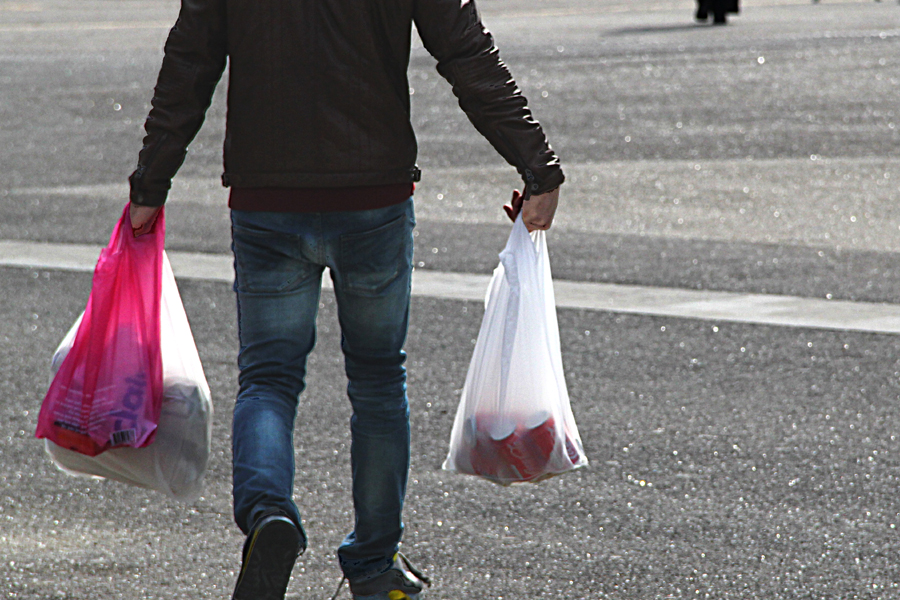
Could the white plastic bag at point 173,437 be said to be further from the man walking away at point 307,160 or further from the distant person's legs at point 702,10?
the distant person's legs at point 702,10

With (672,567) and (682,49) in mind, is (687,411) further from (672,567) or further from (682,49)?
(682,49)

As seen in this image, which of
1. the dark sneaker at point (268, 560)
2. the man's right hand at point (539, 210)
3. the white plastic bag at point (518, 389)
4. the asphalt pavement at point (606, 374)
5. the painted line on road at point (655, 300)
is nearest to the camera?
the dark sneaker at point (268, 560)

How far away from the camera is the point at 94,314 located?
3631 millimetres

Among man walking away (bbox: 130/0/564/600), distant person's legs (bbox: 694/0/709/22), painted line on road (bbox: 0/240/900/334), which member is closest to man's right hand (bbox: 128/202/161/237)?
man walking away (bbox: 130/0/564/600)

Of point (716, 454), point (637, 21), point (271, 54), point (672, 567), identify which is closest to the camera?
point (271, 54)

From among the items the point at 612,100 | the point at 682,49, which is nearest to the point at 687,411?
the point at 612,100

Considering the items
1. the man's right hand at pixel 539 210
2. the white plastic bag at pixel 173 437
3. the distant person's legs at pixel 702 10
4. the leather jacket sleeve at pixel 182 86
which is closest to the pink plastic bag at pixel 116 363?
the white plastic bag at pixel 173 437

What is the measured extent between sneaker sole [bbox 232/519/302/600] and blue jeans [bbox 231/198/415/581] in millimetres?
94

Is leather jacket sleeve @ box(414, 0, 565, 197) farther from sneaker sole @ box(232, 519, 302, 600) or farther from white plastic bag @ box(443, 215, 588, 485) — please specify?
sneaker sole @ box(232, 519, 302, 600)

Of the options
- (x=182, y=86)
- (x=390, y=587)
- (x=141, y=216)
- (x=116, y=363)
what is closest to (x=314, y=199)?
(x=182, y=86)

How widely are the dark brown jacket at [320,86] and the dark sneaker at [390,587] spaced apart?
0.94 metres

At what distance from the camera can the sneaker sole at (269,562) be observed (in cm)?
303

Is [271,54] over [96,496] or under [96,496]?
over

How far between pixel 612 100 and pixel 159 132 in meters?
12.7
